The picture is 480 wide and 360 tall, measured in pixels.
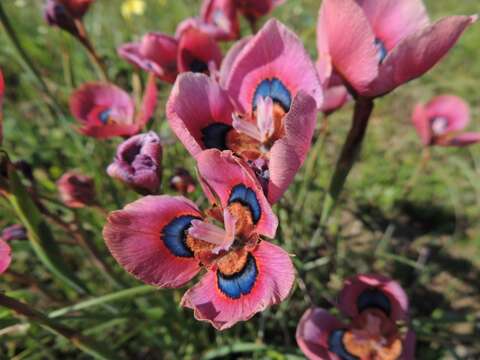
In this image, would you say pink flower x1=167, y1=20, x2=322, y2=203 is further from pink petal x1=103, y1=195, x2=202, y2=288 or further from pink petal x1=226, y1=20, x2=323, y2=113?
pink petal x1=103, y1=195, x2=202, y2=288

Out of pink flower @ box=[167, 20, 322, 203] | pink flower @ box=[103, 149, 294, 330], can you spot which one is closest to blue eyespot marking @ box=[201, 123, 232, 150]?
pink flower @ box=[167, 20, 322, 203]

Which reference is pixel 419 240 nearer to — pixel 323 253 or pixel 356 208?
pixel 356 208

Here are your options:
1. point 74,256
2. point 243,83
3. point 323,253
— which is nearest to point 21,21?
point 74,256

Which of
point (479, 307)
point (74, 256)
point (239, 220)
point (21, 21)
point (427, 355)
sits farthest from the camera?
point (21, 21)

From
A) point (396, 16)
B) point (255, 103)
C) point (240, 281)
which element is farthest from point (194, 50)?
point (240, 281)

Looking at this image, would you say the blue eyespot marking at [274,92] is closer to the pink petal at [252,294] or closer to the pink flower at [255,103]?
the pink flower at [255,103]

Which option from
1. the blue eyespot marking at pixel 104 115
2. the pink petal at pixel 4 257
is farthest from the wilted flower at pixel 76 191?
the pink petal at pixel 4 257
